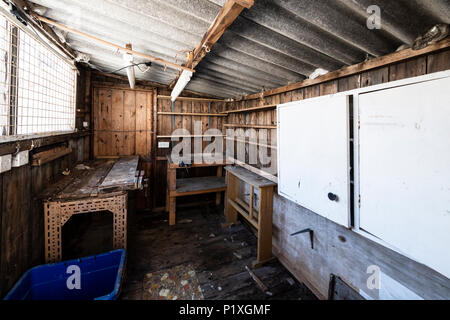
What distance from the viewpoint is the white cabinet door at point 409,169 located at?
89 cm

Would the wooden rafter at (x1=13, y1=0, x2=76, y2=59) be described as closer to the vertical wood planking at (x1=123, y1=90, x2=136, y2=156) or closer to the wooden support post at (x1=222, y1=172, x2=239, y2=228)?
the vertical wood planking at (x1=123, y1=90, x2=136, y2=156)

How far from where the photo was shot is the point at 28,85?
1.78 metres

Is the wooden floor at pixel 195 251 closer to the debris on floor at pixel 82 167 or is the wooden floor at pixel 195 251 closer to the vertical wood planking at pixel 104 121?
the debris on floor at pixel 82 167

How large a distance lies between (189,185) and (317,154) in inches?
104

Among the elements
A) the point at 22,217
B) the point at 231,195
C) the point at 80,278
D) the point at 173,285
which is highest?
the point at 22,217

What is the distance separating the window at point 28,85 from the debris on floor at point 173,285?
1926mm

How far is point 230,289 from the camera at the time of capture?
211cm

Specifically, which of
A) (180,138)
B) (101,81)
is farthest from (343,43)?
(101,81)

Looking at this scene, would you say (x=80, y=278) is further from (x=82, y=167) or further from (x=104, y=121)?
(x=104, y=121)

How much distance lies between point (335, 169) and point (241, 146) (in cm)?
240

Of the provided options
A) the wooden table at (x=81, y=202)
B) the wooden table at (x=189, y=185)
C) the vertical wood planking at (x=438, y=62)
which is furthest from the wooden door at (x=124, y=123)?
the vertical wood planking at (x=438, y=62)

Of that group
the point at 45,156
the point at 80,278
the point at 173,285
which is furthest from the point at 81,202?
the point at 173,285

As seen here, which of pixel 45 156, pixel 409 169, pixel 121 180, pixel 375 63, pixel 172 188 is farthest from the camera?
pixel 172 188
